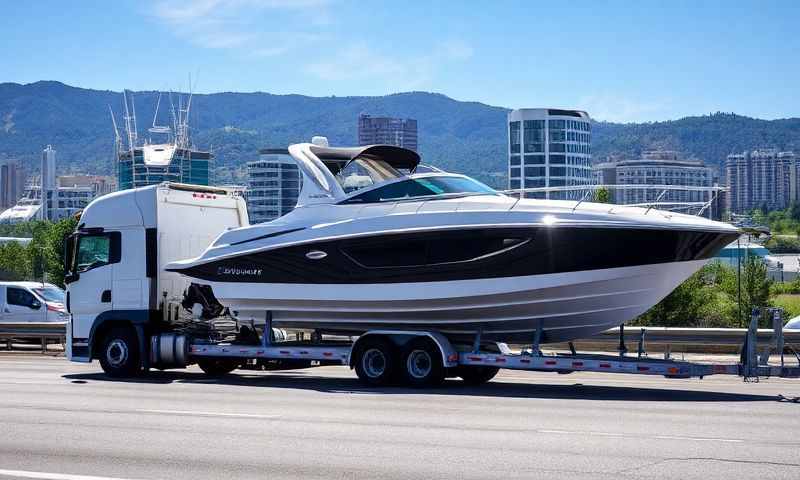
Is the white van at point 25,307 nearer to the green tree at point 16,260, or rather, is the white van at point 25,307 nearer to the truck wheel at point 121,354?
the truck wheel at point 121,354

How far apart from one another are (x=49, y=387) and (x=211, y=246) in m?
4.12

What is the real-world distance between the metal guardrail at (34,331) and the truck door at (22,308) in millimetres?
2069

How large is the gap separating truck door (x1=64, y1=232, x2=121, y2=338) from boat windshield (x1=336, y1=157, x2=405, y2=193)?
4.98 metres

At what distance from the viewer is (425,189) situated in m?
19.4

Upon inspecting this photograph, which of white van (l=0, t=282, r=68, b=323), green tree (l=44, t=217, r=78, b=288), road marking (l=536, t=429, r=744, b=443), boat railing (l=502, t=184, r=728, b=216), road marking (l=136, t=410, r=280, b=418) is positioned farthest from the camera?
green tree (l=44, t=217, r=78, b=288)

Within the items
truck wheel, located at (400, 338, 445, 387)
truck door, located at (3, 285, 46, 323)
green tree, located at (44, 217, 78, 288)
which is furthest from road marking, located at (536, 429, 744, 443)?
green tree, located at (44, 217, 78, 288)

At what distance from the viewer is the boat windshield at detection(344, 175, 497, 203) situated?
19.3 metres

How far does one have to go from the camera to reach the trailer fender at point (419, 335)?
17.8 m

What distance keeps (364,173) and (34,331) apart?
1479 cm

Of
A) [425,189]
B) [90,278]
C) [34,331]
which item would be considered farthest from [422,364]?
[34,331]

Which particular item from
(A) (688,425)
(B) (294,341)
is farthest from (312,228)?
(A) (688,425)

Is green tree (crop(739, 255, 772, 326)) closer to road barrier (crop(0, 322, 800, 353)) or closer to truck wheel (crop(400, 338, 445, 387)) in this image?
road barrier (crop(0, 322, 800, 353))

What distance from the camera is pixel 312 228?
19.8 m

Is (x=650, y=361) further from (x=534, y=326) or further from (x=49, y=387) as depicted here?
(x=49, y=387)
